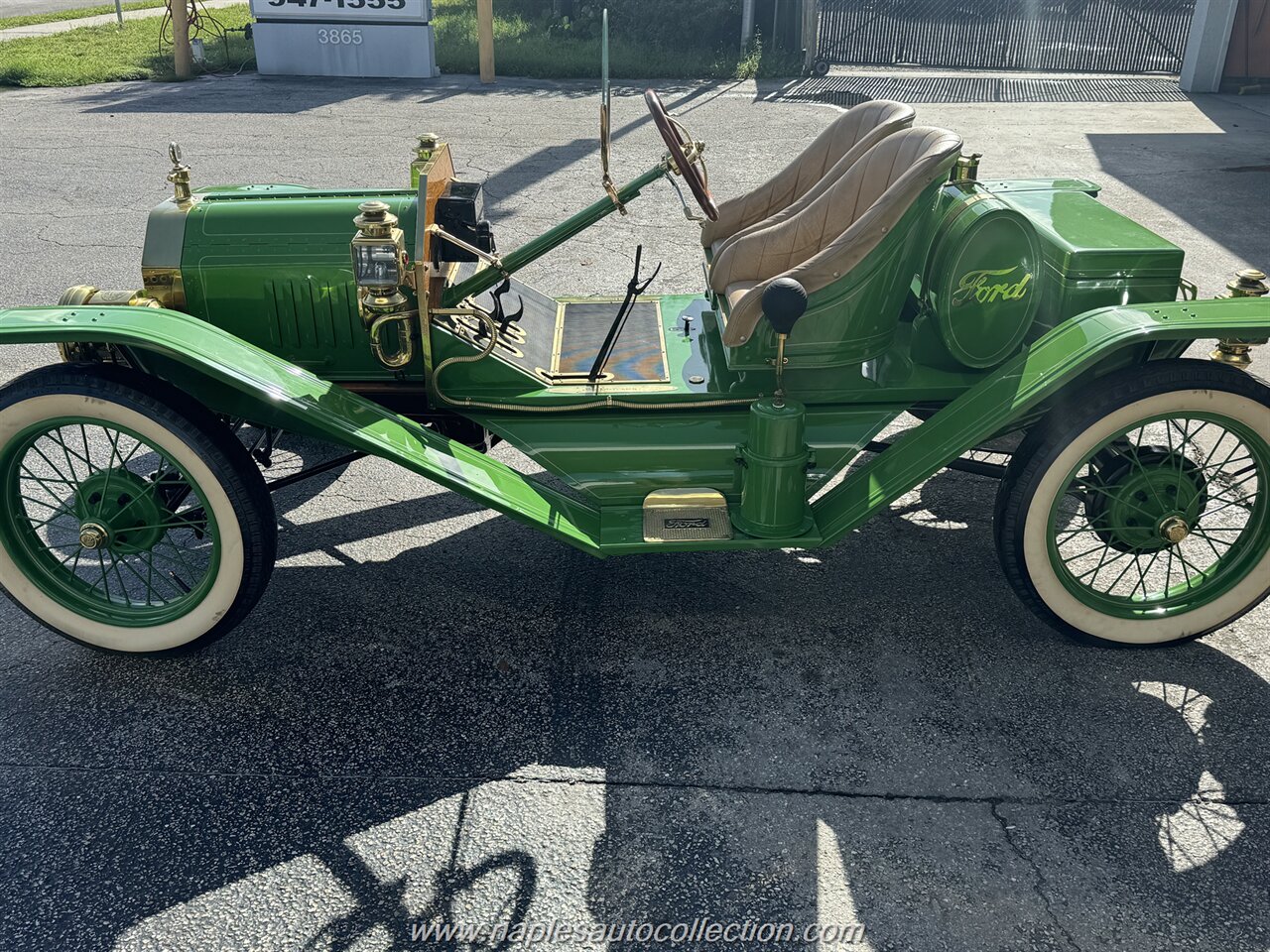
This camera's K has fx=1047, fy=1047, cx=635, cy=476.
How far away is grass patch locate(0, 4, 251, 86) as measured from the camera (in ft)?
42.4

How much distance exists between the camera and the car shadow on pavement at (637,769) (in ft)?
8.22

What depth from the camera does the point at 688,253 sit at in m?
7.04

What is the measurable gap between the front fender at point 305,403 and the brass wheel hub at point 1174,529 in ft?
5.72

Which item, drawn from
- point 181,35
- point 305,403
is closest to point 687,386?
point 305,403

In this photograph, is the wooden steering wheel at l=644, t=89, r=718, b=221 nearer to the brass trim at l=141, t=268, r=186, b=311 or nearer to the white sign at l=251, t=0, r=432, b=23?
the brass trim at l=141, t=268, r=186, b=311

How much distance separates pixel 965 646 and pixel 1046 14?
15279 millimetres

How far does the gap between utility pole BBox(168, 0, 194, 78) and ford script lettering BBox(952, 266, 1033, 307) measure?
1234 cm

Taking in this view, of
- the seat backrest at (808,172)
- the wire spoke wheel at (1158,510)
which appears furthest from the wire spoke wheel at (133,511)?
the wire spoke wheel at (1158,510)

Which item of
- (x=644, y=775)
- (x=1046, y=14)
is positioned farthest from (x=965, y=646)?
(x=1046, y=14)

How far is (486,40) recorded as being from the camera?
42.9ft

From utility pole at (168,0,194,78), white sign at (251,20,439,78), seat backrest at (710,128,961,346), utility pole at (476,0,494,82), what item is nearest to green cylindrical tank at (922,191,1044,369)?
seat backrest at (710,128,961,346)

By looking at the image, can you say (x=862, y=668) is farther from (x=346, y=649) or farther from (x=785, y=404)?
(x=346, y=649)

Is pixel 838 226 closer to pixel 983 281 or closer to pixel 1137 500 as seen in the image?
pixel 983 281

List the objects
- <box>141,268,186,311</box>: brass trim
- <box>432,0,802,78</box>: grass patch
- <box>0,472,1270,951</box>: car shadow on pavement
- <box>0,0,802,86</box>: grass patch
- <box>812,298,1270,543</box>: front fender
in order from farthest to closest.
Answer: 1. <box>432,0,802,78</box>: grass patch
2. <box>0,0,802,86</box>: grass patch
3. <box>141,268,186,311</box>: brass trim
4. <box>812,298,1270,543</box>: front fender
5. <box>0,472,1270,951</box>: car shadow on pavement
